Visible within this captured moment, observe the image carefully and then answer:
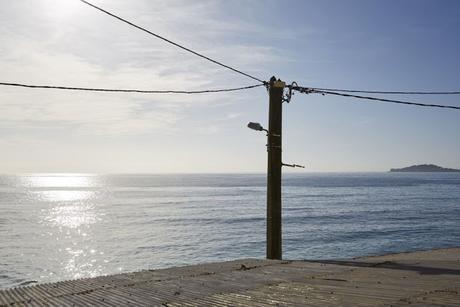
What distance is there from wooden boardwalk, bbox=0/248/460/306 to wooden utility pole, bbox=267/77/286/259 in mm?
1909

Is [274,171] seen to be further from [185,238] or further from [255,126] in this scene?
[185,238]

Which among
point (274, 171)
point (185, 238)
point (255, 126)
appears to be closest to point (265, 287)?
point (274, 171)

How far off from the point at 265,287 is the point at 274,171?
6013 mm

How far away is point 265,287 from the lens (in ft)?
29.9

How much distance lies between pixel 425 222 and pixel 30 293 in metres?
60.1

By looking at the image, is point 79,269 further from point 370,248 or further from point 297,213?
point 297,213

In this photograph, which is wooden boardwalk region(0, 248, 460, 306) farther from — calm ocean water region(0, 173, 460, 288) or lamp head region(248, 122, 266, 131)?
calm ocean water region(0, 173, 460, 288)

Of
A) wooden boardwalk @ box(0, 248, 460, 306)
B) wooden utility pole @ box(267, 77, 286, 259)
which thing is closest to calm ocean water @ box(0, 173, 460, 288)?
wooden utility pole @ box(267, 77, 286, 259)

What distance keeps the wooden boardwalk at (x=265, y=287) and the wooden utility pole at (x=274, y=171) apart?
1909 mm

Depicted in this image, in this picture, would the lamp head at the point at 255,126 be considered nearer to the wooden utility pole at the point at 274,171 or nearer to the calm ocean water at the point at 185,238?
the wooden utility pole at the point at 274,171

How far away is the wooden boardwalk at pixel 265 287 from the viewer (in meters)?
7.80

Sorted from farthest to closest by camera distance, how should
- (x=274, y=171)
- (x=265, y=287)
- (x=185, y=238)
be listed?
(x=185, y=238), (x=274, y=171), (x=265, y=287)

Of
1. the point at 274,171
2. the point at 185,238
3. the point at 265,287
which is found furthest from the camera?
the point at 185,238

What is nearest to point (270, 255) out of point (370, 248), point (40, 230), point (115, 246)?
point (370, 248)
